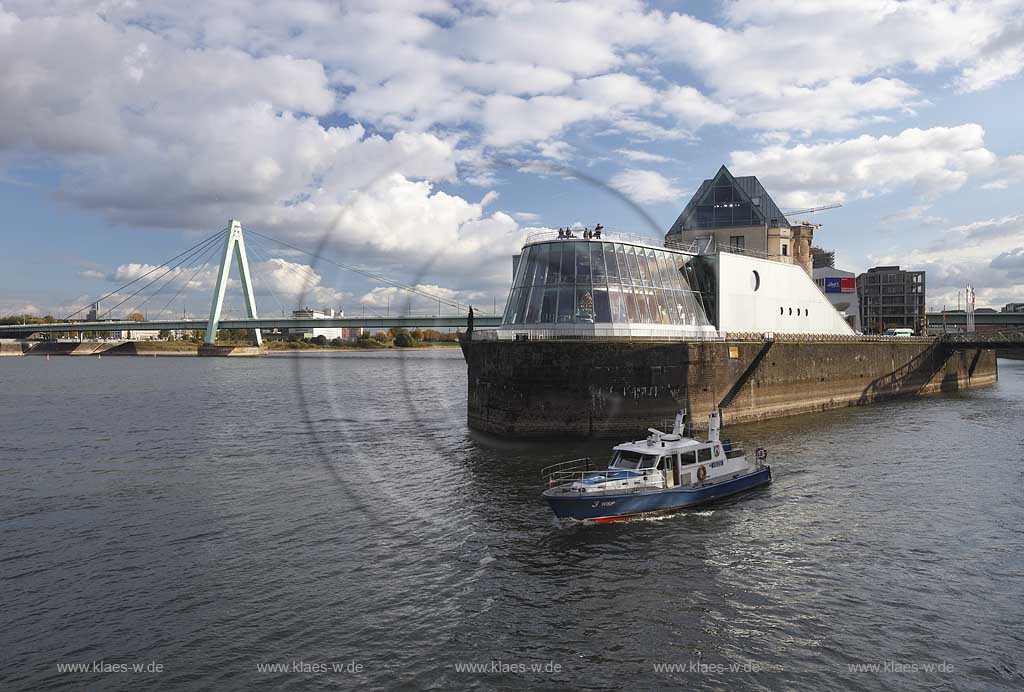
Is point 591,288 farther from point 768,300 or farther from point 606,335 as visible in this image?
point 768,300

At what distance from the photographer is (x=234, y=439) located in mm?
43906

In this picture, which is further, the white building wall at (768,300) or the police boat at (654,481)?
the white building wall at (768,300)

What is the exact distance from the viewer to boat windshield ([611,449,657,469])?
87.2 feet

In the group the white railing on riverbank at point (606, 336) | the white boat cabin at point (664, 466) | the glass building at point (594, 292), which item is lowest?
the white boat cabin at point (664, 466)

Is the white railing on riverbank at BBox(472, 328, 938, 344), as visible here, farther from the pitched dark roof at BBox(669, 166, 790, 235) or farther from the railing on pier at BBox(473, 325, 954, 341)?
the pitched dark roof at BBox(669, 166, 790, 235)

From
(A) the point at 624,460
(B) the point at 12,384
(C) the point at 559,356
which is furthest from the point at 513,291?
(B) the point at 12,384

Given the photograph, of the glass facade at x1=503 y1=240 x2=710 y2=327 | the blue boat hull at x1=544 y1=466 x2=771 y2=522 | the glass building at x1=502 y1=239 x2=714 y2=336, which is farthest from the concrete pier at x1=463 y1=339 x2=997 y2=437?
the blue boat hull at x1=544 y1=466 x2=771 y2=522

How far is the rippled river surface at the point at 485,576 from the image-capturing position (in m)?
14.8

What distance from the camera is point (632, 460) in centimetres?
2694

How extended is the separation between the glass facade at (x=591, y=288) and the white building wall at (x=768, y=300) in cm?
631

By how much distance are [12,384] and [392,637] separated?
9989 cm

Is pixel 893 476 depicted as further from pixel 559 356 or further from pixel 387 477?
pixel 387 477

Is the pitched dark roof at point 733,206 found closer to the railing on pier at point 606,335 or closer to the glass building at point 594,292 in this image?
the railing on pier at point 606,335

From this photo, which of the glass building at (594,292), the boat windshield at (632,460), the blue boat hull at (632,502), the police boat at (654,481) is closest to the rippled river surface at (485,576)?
the blue boat hull at (632,502)
